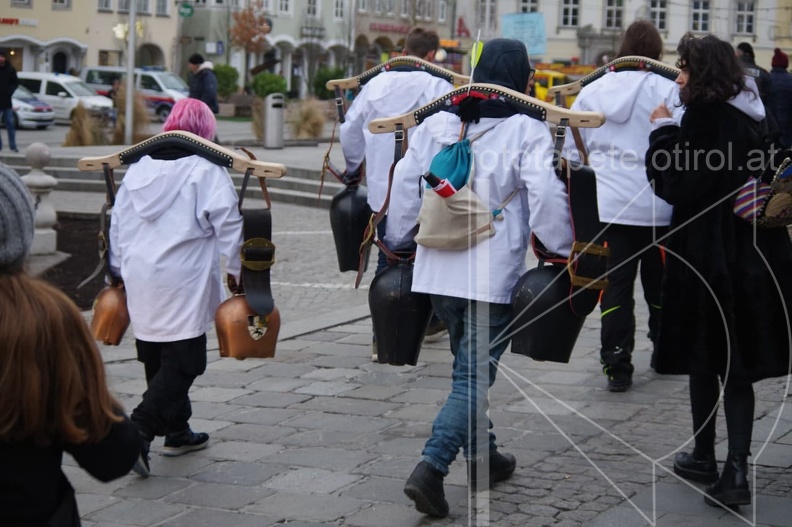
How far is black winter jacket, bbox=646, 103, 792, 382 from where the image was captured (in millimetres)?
4684

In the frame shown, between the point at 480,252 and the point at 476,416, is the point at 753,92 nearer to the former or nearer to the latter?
the point at 480,252

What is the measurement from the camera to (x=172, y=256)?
17.5ft

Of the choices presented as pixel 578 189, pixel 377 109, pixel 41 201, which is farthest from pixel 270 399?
pixel 41 201

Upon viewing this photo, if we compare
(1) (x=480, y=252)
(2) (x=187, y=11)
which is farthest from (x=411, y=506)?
(2) (x=187, y=11)

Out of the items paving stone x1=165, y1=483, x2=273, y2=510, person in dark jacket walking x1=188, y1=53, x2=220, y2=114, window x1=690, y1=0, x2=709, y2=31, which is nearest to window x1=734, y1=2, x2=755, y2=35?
window x1=690, y1=0, x2=709, y2=31

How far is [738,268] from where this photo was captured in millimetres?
4738

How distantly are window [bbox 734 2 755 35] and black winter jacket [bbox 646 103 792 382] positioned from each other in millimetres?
60328

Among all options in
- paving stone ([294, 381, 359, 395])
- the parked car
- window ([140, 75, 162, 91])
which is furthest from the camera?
window ([140, 75, 162, 91])

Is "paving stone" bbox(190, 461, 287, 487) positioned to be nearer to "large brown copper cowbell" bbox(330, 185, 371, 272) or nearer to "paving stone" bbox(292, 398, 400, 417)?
"paving stone" bbox(292, 398, 400, 417)

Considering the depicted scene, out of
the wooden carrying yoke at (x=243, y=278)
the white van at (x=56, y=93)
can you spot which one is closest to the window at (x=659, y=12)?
the white van at (x=56, y=93)

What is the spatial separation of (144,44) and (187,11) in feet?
46.7

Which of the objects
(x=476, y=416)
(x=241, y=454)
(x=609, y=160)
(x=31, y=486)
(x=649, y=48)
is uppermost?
(x=649, y=48)

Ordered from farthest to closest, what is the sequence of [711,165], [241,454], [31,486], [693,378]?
[241,454] < [693,378] < [711,165] < [31,486]

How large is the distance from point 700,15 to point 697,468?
65.4 metres
